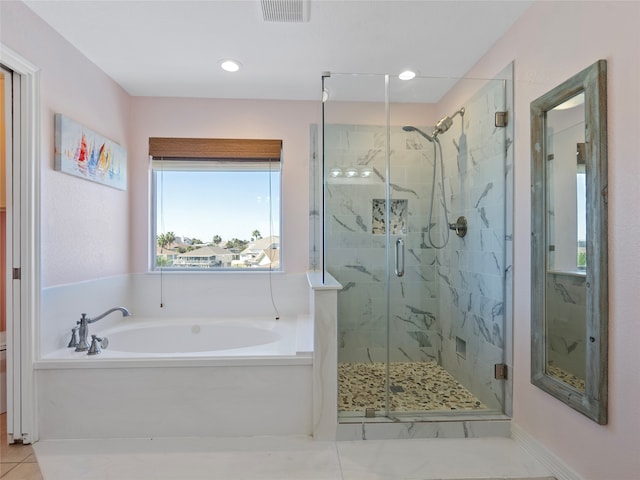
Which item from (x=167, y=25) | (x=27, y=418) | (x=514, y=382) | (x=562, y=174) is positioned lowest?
(x=27, y=418)

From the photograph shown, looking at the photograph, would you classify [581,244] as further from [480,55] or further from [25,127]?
[25,127]

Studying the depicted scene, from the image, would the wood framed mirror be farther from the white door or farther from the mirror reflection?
the white door

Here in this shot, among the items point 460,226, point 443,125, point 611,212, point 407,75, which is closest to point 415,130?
point 443,125

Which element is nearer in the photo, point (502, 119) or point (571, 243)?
point (571, 243)

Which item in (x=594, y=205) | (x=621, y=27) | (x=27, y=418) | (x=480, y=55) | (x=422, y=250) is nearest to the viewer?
(x=621, y=27)

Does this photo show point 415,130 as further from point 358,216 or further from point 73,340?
point 73,340

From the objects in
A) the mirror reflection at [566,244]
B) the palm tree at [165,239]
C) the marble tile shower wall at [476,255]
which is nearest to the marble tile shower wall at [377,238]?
the marble tile shower wall at [476,255]

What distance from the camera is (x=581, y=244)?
4.99 ft

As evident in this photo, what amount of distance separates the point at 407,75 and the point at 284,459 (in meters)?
2.59

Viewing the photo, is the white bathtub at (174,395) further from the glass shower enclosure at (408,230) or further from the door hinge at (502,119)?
the door hinge at (502,119)

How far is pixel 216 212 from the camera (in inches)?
121

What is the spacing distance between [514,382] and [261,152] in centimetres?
251

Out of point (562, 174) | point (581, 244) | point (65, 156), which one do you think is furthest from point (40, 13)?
point (581, 244)

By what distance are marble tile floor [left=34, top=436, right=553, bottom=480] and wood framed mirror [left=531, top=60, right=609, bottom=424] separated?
19.4 inches
